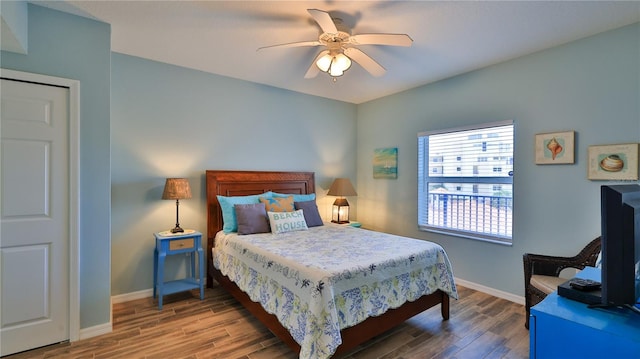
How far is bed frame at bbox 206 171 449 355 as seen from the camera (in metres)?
2.15

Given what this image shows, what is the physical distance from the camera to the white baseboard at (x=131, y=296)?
311 centimetres

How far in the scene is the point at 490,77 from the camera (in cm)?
339

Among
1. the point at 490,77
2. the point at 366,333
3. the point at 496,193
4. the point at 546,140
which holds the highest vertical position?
the point at 490,77

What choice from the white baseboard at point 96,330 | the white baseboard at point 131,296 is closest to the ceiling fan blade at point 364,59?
the white baseboard at point 96,330

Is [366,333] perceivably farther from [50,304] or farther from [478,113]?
[478,113]

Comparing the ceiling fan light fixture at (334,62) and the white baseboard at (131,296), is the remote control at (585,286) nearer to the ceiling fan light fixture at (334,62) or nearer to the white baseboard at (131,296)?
the ceiling fan light fixture at (334,62)

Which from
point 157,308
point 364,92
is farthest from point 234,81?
point 157,308

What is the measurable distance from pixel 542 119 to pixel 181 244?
3.92 m

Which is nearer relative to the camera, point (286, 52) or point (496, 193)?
point (286, 52)

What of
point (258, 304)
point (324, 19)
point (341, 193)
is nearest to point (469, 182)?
point (341, 193)

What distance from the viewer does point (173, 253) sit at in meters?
3.06

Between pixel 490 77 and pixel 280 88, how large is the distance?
2661 mm

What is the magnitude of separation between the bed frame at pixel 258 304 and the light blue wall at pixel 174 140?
0.15 m

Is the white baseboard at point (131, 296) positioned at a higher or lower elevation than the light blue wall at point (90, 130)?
lower
